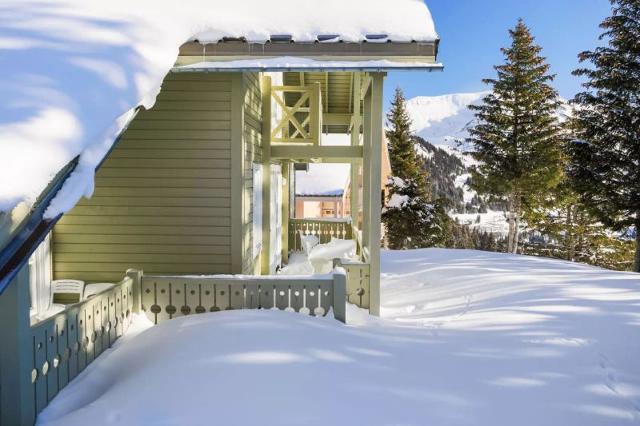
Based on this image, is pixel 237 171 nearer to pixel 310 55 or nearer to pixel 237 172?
pixel 237 172

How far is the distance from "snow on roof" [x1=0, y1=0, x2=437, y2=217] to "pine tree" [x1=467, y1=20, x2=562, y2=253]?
17024 millimetres

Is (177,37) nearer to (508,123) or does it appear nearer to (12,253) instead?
(12,253)

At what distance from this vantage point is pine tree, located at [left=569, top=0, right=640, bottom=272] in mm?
17188

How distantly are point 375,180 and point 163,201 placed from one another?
10.8ft

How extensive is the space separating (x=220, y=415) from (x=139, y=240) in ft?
14.0

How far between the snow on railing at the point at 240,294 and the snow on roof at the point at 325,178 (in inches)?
533

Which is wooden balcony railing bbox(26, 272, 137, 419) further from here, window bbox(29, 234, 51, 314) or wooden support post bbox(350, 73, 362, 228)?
wooden support post bbox(350, 73, 362, 228)

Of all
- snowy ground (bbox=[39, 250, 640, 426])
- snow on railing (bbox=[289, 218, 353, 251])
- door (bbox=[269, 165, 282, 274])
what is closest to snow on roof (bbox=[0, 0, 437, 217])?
snowy ground (bbox=[39, 250, 640, 426])

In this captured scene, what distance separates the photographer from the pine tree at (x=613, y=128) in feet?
56.4

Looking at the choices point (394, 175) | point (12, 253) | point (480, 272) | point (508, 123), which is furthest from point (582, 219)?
point (12, 253)

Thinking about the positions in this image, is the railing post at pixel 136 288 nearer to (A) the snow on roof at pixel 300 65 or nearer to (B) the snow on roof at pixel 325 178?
(A) the snow on roof at pixel 300 65

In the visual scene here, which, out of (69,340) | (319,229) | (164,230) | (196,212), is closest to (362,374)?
(69,340)

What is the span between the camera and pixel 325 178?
21406mm

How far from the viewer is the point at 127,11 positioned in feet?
18.8
